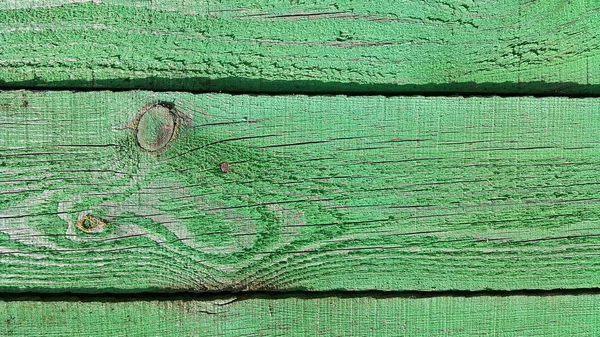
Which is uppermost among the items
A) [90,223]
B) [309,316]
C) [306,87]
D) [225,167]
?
[306,87]

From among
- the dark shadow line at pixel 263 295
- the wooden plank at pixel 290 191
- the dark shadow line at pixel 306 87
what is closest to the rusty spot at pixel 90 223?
the wooden plank at pixel 290 191

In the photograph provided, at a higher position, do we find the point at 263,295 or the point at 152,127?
the point at 152,127

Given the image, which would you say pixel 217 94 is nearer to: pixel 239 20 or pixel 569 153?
pixel 239 20

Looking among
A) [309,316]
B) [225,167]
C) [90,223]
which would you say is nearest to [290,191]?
[225,167]

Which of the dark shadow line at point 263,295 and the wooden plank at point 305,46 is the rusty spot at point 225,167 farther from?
the dark shadow line at point 263,295

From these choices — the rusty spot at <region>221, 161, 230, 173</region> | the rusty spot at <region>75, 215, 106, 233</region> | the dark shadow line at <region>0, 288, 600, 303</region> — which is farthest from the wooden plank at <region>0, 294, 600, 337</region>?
the rusty spot at <region>221, 161, 230, 173</region>

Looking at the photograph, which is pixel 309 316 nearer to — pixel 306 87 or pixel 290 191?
pixel 290 191
